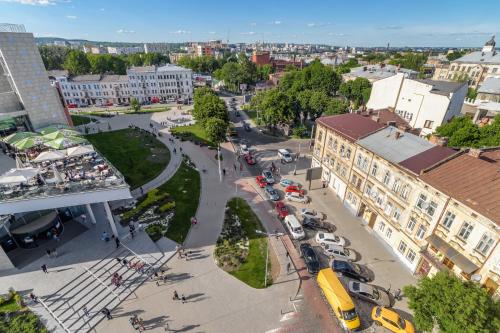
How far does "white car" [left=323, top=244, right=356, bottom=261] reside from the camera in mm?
27297

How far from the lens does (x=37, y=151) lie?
3403 centimetres

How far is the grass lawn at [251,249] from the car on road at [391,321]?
32.4 feet

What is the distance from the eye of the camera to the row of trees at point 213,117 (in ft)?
153

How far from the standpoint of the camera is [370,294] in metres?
22.7

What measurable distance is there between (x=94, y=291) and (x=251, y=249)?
16.2m

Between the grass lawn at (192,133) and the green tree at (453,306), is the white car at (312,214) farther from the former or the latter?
the grass lawn at (192,133)

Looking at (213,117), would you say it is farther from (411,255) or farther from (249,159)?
(411,255)

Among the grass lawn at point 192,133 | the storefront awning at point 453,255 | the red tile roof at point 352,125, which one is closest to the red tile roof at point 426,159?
the storefront awning at point 453,255

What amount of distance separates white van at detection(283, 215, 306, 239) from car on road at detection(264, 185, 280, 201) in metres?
5.23

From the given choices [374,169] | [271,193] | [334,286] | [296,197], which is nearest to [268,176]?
[271,193]

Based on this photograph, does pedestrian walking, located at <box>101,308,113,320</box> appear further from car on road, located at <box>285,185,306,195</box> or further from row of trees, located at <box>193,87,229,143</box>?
row of trees, located at <box>193,87,229,143</box>

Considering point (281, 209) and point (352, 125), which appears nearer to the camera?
point (281, 209)

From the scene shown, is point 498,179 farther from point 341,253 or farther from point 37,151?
point 37,151

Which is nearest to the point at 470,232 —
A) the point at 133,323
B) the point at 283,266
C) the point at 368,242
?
the point at 368,242
